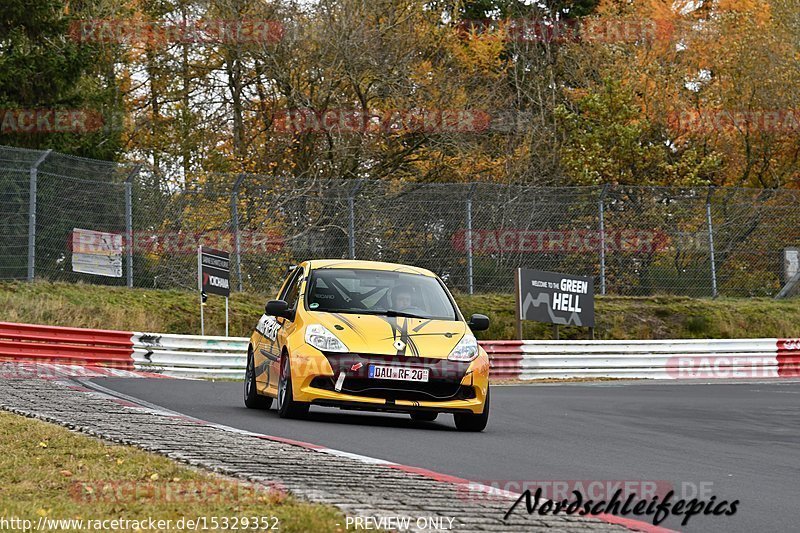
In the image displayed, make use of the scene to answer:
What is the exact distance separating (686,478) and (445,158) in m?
28.8

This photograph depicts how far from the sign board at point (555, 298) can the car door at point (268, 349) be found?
1350cm

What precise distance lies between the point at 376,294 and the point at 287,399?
60.3 inches

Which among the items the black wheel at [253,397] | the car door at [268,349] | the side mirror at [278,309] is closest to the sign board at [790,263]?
the car door at [268,349]

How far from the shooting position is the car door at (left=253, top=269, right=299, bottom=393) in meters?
13.2

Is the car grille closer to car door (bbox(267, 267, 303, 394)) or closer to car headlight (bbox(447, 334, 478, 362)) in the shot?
car headlight (bbox(447, 334, 478, 362))

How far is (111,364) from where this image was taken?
2234cm

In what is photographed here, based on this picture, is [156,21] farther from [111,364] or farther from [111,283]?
[111,364]

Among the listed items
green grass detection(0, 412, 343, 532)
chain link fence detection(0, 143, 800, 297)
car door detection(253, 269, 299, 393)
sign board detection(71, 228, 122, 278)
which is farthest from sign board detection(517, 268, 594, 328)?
green grass detection(0, 412, 343, 532)

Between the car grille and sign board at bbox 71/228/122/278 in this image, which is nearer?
the car grille

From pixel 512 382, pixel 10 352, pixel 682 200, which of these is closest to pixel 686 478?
pixel 10 352

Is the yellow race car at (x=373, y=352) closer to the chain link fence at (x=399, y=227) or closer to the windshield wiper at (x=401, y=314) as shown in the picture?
the windshield wiper at (x=401, y=314)

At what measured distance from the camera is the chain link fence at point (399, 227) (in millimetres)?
24375

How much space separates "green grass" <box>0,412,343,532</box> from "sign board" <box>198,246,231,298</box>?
1638cm

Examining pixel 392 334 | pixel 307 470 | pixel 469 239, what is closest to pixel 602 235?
pixel 469 239
